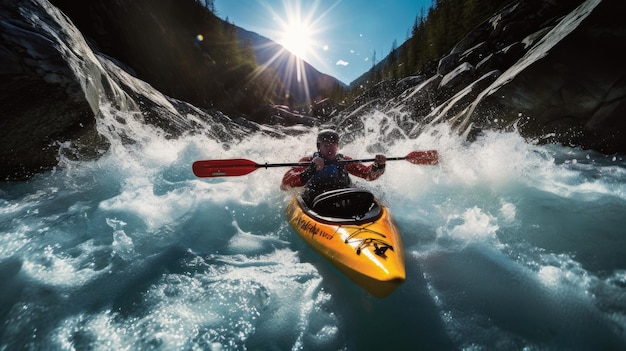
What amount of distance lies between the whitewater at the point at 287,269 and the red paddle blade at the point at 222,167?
524 millimetres

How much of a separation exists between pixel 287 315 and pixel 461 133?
8.98 m

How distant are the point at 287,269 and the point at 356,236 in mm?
1052

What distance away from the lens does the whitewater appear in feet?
8.16

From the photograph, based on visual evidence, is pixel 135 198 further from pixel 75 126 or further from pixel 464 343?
pixel 464 343

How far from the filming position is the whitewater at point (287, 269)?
2486 millimetres

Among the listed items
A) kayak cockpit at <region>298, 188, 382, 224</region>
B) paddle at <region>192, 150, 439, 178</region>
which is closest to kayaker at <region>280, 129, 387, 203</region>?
paddle at <region>192, 150, 439, 178</region>

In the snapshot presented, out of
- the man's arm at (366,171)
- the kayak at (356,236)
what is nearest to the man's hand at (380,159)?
the man's arm at (366,171)

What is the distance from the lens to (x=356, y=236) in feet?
10.3

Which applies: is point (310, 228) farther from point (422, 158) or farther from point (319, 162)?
point (422, 158)

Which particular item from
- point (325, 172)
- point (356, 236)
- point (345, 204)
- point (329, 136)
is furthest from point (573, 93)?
point (356, 236)

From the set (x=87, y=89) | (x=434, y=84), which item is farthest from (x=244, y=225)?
(x=434, y=84)

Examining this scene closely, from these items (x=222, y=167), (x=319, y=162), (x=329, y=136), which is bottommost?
(x=222, y=167)

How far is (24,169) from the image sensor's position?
5.43 m

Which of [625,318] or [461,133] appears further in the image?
[461,133]
